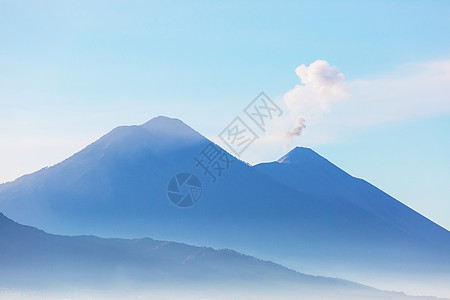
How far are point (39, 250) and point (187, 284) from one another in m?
41.1

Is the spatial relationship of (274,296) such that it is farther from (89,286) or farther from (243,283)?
(89,286)

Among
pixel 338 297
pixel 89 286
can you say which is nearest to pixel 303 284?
pixel 338 297

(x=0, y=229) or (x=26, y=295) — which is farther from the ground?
(x=0, y=229)

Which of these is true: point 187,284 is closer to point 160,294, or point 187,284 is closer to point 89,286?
point 160,294

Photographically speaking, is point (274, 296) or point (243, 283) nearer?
point (274, 296)

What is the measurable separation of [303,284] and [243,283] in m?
16.3

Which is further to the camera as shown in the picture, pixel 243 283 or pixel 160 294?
pixel 243 283

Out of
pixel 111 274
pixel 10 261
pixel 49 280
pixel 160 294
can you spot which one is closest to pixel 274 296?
pixel 160 294

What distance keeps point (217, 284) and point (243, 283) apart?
764 centimetres

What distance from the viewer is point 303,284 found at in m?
199

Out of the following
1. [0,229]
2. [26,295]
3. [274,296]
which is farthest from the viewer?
[0,229]

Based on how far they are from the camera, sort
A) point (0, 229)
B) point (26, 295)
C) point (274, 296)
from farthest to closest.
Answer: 1. point (0, 229)
2. point (274, 296)
3. point (26, 295)

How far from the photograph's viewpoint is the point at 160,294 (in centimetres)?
18300

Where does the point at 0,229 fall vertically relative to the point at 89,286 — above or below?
above
